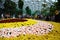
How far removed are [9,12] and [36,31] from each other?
42.1ft

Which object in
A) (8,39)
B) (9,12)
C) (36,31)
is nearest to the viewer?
(8,39)

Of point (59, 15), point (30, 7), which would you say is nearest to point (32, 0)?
point (30, 7)

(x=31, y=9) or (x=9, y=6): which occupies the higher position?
(x=9, y=6)

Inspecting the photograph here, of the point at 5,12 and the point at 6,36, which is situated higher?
the point at 6,36

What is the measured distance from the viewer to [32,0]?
84.5 feet

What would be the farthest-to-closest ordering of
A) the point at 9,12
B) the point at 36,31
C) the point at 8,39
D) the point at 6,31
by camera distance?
the point at 9,12 < the point at 36,31 < the point at 6,31 < the point at 8,39

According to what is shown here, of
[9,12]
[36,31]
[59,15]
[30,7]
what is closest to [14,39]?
[36,31]

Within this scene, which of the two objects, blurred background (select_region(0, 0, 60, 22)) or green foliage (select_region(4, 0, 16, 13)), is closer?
blurred background (select_region(0, 0, 60, 22))

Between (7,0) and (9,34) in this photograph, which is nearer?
(9,34)

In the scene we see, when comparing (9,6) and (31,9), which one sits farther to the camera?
(31,9)

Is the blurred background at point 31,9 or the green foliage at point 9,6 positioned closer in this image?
the blurred background at point 31,9

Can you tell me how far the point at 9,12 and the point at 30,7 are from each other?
5.58m

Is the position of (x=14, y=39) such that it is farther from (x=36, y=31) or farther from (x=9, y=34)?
(x=36, y=31)

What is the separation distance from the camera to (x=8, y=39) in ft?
20.6
